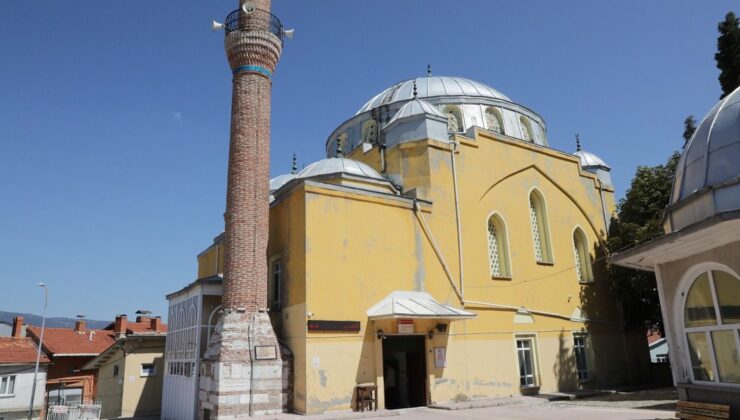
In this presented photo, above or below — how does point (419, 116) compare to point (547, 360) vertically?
above

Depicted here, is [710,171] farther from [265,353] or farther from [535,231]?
[535,231]

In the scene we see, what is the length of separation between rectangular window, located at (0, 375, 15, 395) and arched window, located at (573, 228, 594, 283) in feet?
79.2

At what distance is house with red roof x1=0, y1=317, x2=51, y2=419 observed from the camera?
2306 centimetres

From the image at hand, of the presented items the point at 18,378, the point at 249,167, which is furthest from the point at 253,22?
the point at 18,378

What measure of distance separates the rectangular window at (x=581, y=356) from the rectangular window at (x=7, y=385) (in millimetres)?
23332

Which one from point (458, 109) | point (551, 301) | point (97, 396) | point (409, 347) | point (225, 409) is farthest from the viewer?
point (97, 396)

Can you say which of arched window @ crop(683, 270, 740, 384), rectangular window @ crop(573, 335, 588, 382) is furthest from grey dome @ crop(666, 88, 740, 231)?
rectangular window @ crop(573, 335, 588, 382)

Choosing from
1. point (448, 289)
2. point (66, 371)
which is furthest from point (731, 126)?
point (66, 371)

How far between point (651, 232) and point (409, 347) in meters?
8.80

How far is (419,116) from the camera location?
16.6 meters

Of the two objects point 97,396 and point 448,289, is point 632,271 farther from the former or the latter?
point 97,396

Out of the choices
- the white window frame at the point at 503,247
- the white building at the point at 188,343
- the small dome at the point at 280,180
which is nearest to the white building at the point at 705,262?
the white window frame at the point at 503,247

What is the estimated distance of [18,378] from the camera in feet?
77.6

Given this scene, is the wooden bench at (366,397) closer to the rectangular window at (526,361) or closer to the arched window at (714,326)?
the rectangular window at (526,361)
